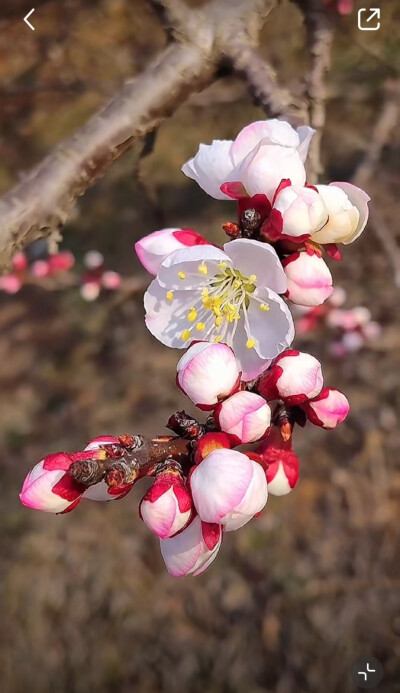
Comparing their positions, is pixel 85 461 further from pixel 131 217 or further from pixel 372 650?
pixel 131 217

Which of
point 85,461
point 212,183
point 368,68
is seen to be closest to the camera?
point 85,461

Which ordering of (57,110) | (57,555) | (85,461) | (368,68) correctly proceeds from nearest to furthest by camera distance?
(85,461)
(57,555)
(368,68)
(57,110)

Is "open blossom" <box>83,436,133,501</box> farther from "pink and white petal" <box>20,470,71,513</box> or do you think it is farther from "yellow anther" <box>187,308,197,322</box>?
"yellow anther" <box>187,308,197,322</box>

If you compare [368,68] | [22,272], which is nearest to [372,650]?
[22,272]

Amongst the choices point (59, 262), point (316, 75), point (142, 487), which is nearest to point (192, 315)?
point (316, 75)

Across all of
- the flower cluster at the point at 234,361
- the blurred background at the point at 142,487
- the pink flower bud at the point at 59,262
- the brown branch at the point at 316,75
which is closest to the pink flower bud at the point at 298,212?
the flower cluster at the point at 234,361

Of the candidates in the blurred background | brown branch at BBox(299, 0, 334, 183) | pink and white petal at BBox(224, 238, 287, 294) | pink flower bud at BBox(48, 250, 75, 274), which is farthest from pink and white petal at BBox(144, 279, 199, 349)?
pink flower bud at BBox(48, 250, 75, 274)
